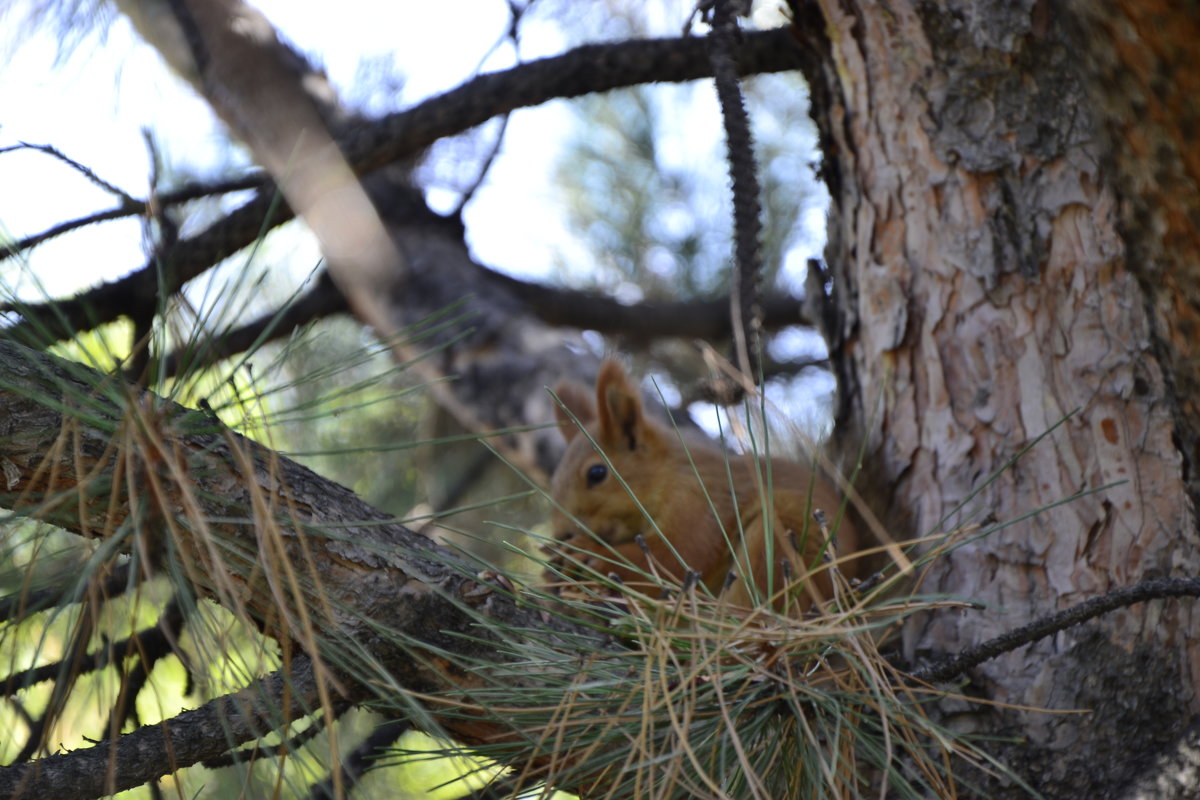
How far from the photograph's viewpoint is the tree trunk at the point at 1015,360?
1264 millimetres

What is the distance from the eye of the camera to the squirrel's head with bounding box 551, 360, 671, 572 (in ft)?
6.30

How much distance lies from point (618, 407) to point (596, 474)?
0.13m

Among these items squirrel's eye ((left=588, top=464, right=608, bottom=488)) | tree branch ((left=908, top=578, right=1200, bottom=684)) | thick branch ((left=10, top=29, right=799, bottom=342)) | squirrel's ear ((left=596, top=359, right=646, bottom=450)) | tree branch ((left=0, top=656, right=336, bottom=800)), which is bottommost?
tree branch ((left=908, top=578, right=1200, bottom=684))

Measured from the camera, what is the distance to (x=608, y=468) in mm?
1873

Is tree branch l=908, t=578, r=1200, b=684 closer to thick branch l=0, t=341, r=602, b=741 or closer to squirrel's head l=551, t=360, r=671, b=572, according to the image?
thick branch l=0, t=341, r=602, b=741

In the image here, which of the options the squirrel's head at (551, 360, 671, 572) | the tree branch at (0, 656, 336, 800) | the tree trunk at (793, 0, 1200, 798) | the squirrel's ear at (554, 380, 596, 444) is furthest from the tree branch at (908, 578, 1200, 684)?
the squirrel's ear at (554, 380, 596, 444)

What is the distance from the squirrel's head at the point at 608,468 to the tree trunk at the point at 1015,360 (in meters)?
0.44

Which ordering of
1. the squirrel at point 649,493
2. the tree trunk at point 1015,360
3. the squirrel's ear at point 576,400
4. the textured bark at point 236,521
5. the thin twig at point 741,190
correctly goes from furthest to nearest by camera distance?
the squirrel's ear at point 576,400, the squirrel at point 649,493, the thin twig at point 741,190, the tree trunk at point 1015,360, the textured bark at point 236,521

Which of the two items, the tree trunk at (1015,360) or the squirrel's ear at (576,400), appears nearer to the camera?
the tree trunk at (1015,360)

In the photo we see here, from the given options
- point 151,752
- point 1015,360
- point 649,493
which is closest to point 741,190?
point 1015,360

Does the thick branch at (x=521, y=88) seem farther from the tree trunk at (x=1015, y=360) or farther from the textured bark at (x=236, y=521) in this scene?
the textured bark at (x=236, y=521)

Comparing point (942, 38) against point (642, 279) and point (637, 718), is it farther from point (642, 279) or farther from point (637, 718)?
point (642, 279)

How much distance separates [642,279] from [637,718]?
97.9 inches

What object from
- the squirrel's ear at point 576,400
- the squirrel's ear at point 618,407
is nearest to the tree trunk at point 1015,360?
the squirrel's ear at point 618,407
